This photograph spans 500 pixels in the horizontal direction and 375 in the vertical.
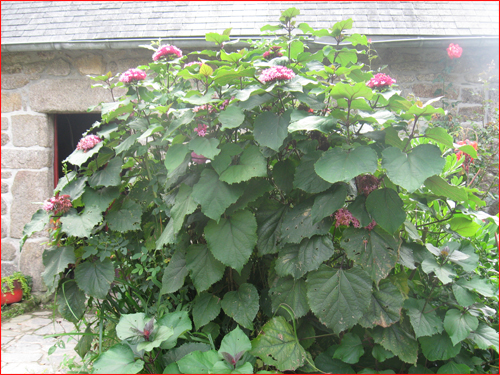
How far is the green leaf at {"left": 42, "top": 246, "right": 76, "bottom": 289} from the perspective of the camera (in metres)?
1.56

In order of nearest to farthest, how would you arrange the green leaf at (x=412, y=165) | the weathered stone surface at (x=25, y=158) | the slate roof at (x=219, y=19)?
1. the green leaf at (x=412, y=165)
2. the slate roof at (x=219, y=19)
3. the weathered stone surface at (x=25, y=158)

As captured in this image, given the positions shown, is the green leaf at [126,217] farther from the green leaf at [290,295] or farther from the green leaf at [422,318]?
the green leaf at [422,318]

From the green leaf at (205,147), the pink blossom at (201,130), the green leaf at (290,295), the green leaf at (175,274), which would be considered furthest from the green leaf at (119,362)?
the pink blossom at (201,130)

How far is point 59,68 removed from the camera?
12.3 ft

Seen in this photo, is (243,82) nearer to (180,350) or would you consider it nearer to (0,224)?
(180,350)

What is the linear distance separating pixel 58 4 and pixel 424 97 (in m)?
4.70

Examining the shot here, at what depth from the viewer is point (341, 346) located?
1171mm

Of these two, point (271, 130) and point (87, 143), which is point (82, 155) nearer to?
point (87, 143)

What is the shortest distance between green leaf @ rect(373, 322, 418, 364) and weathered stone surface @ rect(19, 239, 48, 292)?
3.90m

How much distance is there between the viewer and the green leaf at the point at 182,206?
1200 mm

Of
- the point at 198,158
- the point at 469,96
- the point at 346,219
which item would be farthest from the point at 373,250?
the point at 469,96

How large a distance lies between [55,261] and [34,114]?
296 cm

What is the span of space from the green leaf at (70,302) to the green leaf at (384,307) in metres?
1.33

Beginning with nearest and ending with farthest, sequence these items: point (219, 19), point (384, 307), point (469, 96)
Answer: point (384, 307) → point (469, 96) → point (219, 19)
